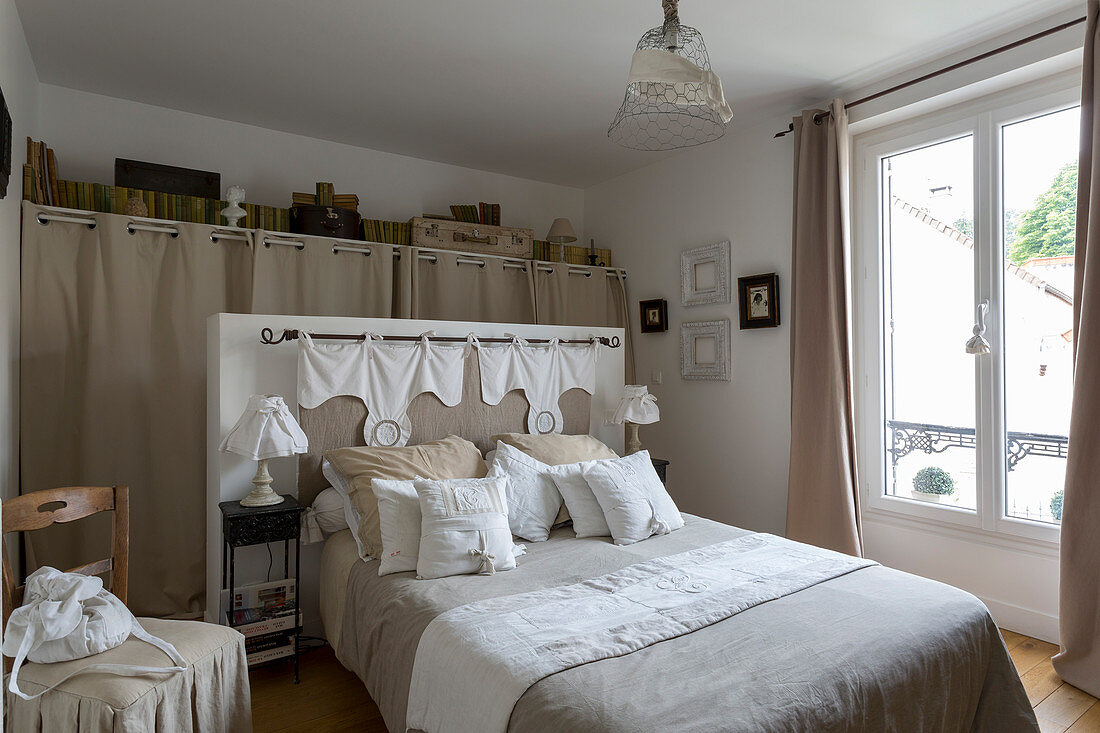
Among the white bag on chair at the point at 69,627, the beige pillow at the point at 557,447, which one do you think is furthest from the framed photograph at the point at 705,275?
the white bag on chair at the point at 69,627

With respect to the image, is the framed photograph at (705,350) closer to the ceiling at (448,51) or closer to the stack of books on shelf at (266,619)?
the ceiling at (448,51)

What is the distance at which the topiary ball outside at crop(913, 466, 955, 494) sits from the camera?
3.27 metres

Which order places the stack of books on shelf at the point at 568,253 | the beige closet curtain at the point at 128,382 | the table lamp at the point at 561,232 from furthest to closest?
the stack of books on shelf at the point at 568,253
the table lamp at the point at 561,232
the beige closet curtain at the point at 128,382

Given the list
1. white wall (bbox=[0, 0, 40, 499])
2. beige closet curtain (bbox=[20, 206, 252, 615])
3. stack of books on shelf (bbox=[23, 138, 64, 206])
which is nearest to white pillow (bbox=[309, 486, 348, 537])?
beige closet curtain (bbox=[20, 206, 252, 615])

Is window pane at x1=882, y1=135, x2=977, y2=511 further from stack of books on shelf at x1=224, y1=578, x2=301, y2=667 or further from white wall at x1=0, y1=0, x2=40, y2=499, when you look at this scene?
white wall at x1=0, y1=0, x2=40, y2=499

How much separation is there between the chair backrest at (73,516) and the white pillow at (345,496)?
30.4 inches

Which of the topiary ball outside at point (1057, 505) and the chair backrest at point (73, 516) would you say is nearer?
the chair backrest at point (73, 516)

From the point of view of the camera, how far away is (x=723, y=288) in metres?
4.09

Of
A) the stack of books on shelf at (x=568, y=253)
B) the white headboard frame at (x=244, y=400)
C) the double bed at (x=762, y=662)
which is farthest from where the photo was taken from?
the stack of books on shelf at (x=568, y=253)

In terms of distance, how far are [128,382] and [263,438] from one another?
1216mm

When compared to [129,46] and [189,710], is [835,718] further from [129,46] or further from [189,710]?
[129,46]

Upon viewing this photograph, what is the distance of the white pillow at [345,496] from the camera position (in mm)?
2589

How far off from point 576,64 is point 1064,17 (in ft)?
6.71

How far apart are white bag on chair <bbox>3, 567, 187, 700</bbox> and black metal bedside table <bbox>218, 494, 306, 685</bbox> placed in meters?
0.61
